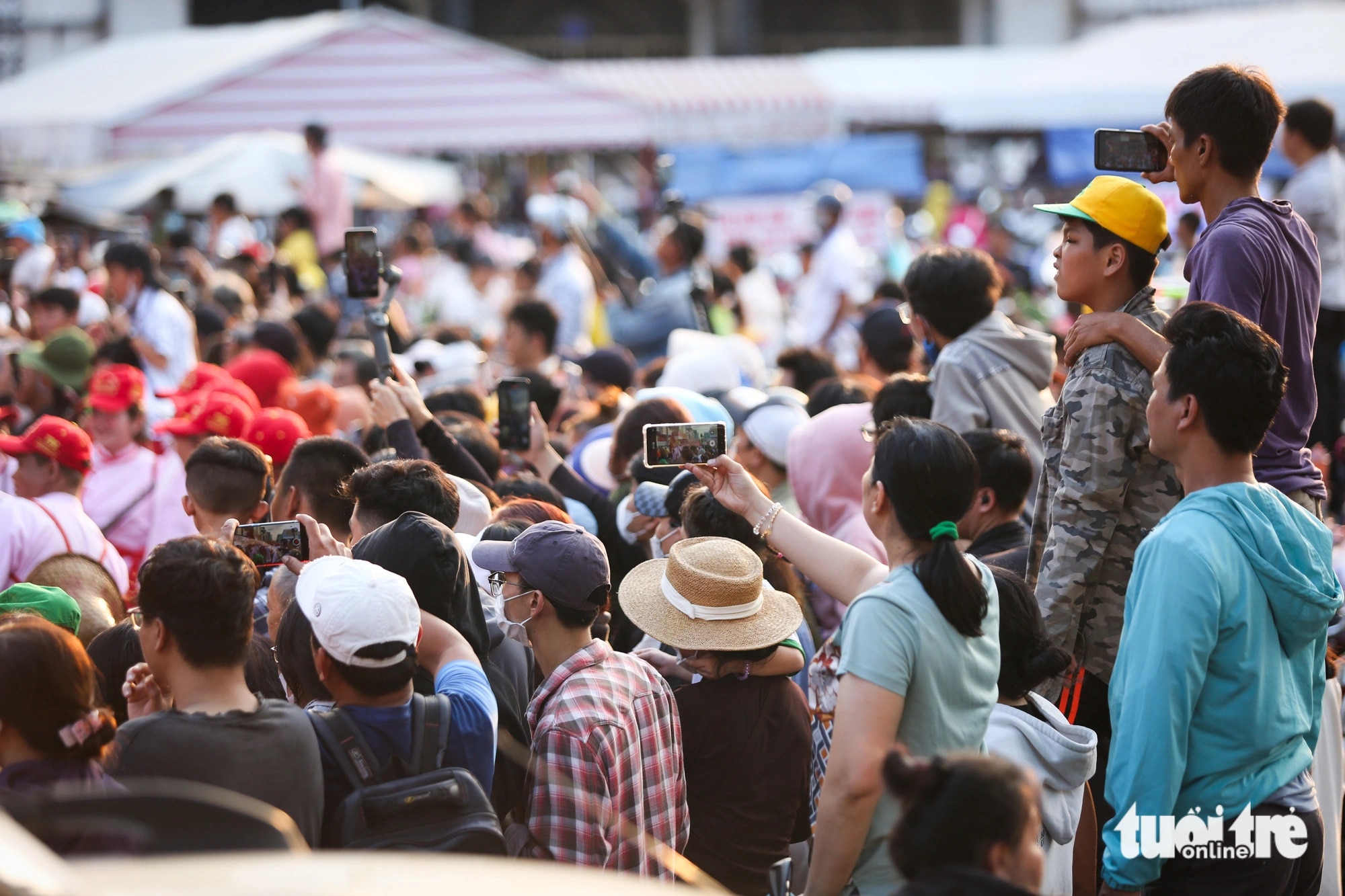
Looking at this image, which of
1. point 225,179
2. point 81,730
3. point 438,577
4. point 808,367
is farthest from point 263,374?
point 225,179

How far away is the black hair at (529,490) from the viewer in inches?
184

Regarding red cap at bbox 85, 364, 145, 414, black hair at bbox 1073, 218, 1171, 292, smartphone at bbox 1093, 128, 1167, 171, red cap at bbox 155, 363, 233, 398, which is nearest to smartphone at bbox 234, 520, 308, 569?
black hair at bbox 1073, 218, 1171, 292

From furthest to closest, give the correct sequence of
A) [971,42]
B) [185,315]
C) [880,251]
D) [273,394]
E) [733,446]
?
[971,42] < [880,251] < [185,315] < [273,394] < [733,446]

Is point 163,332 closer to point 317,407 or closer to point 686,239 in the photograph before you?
point 317,407

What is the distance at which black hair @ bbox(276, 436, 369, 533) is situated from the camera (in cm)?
434

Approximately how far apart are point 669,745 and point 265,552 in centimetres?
114

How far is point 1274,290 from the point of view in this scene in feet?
11.6

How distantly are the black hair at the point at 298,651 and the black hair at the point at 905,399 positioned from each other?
233 cm

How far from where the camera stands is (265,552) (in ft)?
11.3

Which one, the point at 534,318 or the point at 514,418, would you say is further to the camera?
the point at 534,318

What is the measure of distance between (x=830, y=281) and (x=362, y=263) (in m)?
6.98

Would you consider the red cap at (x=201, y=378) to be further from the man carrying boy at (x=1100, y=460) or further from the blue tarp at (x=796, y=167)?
the blue tarp at (x=796, y=167)

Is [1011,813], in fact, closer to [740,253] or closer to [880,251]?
[740,253]

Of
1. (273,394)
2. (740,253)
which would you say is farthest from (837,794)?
(740,253)
